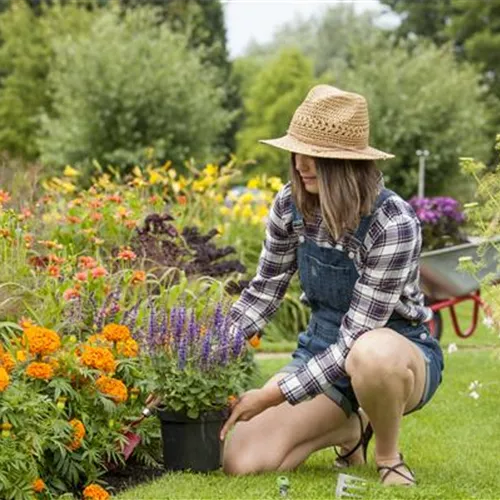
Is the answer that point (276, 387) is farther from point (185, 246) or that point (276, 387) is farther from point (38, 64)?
point (38, 64)

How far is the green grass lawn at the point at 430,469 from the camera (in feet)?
11.5

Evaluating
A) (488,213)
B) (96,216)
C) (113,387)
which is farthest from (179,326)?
(96,216)

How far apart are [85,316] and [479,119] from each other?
63.7 feet

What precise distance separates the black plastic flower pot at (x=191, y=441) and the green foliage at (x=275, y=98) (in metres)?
24.3

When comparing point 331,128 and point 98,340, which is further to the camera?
point 98,340

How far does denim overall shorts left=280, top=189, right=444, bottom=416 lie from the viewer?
12.4 ft

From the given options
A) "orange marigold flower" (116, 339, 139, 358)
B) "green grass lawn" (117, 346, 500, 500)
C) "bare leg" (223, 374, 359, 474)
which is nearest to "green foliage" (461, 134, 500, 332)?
"green grass lawn" (117, 346, 500, 500)

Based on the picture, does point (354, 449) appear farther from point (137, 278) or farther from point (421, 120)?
point (421, 120)

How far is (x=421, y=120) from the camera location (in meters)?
22.2

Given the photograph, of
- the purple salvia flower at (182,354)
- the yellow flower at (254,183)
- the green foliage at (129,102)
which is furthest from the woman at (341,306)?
the green foliage at (129,102)

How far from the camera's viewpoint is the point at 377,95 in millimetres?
22953

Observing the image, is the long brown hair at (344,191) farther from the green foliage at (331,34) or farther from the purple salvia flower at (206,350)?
the green foliage at (331,34)

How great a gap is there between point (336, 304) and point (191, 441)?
28.2 inches

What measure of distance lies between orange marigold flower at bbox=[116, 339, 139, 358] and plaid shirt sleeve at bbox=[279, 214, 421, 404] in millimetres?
548
